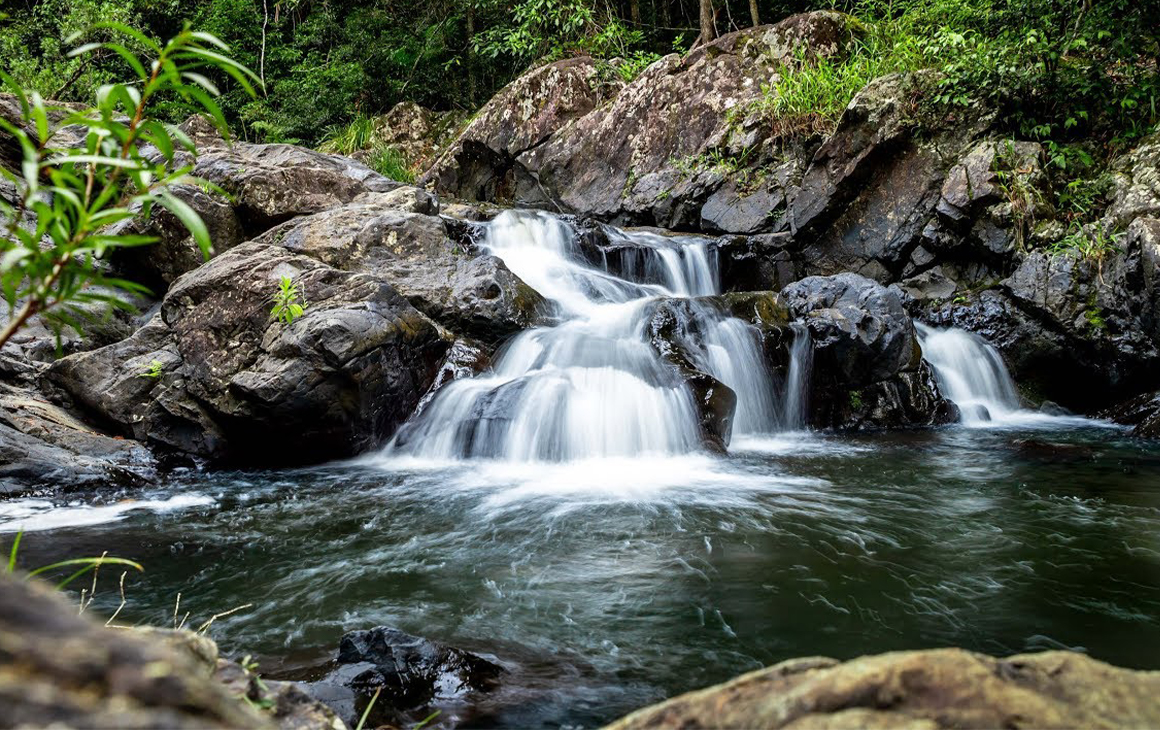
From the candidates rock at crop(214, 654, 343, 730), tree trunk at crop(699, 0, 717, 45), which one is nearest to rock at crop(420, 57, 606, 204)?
tree trunk at crop(699, 0, 717, 45)

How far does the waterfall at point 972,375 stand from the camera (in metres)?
9.20

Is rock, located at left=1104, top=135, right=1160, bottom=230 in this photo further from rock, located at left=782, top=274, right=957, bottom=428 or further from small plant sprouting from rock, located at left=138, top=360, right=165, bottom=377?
small plant sprouting from rock, located at left=138, top=360, right=165, bottom=377

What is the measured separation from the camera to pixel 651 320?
8.40m

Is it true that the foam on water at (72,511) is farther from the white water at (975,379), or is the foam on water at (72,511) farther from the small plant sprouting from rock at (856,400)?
the white water at (975,379)

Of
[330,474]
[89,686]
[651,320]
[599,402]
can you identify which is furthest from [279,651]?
[651,320]

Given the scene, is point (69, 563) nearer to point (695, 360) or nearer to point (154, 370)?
point (154, 370)

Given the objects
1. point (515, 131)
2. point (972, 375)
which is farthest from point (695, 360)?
point (515, 131)

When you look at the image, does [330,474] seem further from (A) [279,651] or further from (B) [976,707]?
(B) [976,707]

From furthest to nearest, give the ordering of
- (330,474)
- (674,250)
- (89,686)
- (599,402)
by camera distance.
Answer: (674,250) → (599,402) → (330,474) → (89,686)

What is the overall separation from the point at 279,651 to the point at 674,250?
9022mm

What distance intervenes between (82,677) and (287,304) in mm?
7160

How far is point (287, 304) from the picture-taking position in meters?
7.31

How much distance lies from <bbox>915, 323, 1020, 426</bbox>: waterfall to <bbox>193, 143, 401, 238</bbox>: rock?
853 centimetres

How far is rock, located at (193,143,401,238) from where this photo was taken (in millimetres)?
10094
